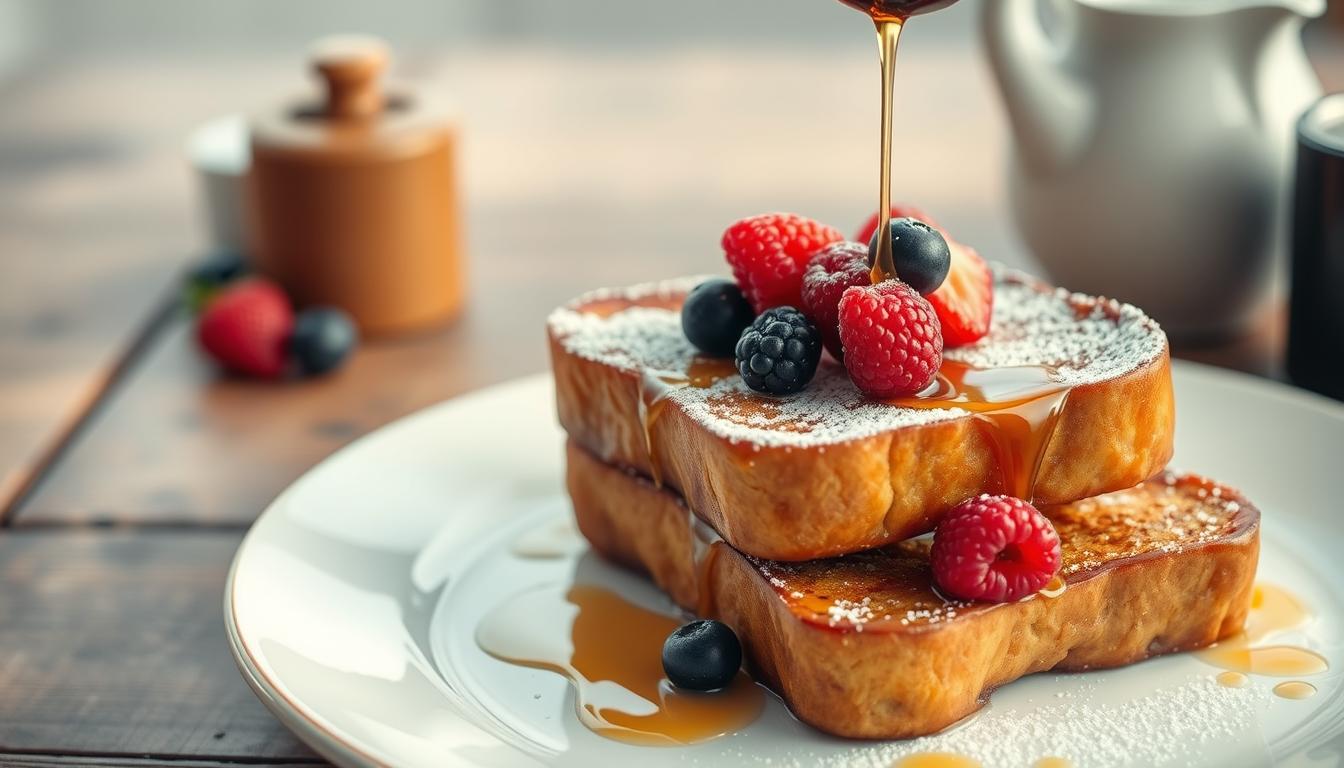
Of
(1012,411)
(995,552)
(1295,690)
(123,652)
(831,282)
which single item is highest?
(831,282)

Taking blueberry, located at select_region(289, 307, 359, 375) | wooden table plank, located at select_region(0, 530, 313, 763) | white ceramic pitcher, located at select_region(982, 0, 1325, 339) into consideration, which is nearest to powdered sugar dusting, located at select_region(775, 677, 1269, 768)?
wooden table plank, located at select_region(0, 530, 313, 763)

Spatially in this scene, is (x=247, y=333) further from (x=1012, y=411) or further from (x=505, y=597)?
(x=1012, y=411)

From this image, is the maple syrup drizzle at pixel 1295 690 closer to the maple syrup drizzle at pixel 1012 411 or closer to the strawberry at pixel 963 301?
the maple syrup drizzle at pixel 1012 411

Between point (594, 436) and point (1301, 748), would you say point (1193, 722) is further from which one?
point (594, 436)

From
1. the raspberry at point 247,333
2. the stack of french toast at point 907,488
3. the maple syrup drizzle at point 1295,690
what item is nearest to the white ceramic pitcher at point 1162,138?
the stack of french toast at point 907,488

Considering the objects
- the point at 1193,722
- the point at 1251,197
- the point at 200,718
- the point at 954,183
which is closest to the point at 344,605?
the point at 200,718

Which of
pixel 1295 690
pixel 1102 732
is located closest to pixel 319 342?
pixel 1102 732

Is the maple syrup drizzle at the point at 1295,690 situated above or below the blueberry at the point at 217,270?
below
